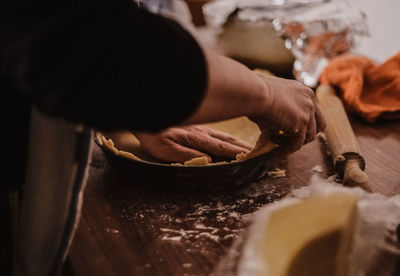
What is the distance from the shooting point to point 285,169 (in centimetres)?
82

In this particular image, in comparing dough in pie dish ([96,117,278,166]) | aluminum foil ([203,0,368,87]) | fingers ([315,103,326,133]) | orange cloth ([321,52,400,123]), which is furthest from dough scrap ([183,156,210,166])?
aluminum foil ([203,0,368,87])

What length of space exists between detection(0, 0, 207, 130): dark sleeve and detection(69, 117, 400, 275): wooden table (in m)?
0.26

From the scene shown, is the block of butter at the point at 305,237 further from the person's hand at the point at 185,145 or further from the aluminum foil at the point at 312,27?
the aluminum foil at the point at 312,27

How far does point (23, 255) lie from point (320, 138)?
726mm

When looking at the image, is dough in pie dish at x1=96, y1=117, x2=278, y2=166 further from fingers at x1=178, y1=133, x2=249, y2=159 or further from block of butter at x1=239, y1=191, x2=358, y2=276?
block of butter at x1=239, y1=191, x2=358, y2=276

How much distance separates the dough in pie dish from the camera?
0.69 meters

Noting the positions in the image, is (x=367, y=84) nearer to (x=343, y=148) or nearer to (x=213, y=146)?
(x=343, y=148)

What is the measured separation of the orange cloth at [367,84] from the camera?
1039 mm

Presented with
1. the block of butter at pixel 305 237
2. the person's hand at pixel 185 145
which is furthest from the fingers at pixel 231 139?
the block of butter at pixel 305 237

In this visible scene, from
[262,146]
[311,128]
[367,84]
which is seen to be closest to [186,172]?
[262,146]

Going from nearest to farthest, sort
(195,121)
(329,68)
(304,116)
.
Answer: (195,121), (304,116), (329,68)

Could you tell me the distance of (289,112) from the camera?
2.04 feet

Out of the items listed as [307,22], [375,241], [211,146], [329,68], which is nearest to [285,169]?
[211,146]

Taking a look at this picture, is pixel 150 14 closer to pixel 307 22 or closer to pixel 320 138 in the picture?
pixel 320 138
